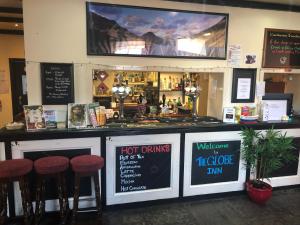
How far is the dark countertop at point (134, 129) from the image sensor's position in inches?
103

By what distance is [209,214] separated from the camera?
296cm

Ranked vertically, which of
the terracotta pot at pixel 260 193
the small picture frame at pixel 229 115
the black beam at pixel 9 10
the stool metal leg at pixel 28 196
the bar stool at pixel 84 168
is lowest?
the terracotta pot at pixel 260 193

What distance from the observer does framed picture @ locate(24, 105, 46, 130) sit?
2.72m

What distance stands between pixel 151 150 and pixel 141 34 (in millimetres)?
1406

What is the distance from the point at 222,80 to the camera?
3441 mm

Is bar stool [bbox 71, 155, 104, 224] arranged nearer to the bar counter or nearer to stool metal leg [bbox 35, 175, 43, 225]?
the bar counter

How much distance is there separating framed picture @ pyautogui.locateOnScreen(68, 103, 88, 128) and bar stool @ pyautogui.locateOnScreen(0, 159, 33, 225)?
61 centimetres

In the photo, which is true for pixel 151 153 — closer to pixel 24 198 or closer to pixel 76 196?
Answer: pixel 76 196

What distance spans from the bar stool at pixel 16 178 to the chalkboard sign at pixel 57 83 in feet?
2.46

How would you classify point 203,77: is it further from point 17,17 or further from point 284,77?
point 17,17

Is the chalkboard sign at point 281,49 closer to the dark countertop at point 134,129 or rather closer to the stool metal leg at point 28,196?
the dark countertop at point 134,129

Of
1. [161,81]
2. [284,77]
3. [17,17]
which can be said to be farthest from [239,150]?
[17,17]

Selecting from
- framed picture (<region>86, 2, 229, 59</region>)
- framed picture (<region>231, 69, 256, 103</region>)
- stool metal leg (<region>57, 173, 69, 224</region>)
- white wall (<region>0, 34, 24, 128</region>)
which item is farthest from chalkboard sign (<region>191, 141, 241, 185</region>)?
white wall (<region>0, 34, 24, 128</region>)

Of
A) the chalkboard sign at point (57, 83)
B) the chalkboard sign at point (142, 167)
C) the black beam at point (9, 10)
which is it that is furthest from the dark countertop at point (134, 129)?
the black beam at point (9, 10)
